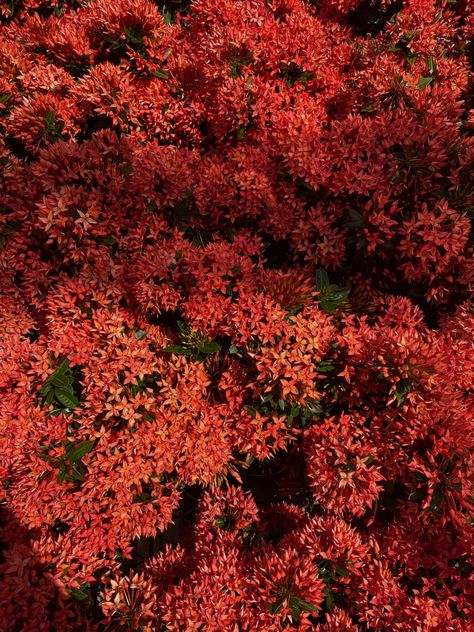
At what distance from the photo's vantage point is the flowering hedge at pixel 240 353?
226cm

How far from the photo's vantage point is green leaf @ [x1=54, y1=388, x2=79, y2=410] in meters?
2.36

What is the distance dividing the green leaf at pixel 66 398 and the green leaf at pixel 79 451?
0.77 feet

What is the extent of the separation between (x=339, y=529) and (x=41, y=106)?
Answer: 399 centimetres

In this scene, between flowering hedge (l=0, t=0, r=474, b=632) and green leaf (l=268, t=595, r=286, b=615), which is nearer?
green leaf (l=268, t=595, r=286, b=615)

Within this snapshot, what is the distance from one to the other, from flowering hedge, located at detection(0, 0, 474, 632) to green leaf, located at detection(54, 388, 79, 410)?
13mm

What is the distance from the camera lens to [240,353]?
2.56 meters

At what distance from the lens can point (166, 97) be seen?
358 cm

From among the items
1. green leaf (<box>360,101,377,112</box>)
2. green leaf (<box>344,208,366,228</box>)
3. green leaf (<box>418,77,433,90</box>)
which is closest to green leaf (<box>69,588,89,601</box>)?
green leaf (<box>344,208,366,228</box>)

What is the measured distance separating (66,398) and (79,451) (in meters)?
0.33

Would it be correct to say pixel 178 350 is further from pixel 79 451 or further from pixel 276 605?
pixel 276 605

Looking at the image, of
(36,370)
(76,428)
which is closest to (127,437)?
(76,428)

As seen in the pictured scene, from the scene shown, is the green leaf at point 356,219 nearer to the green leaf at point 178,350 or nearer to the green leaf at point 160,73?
the green leaf at point 178,350

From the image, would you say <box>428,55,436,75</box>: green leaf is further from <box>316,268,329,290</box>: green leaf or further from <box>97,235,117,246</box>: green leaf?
<box>97,235,117,246</box>: green leaf

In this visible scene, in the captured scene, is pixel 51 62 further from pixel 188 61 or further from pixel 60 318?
pixel 60 318
